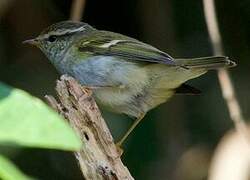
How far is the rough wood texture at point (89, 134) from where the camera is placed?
7.07 feet

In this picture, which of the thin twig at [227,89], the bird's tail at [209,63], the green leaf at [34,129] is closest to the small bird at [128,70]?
the bird's tail at [209,63]

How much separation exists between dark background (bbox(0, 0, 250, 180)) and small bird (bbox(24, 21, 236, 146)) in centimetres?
99

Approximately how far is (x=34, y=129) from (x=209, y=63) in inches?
109

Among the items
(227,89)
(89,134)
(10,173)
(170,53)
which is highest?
(10,173)

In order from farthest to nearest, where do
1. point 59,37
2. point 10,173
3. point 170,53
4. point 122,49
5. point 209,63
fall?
point 170,53 → point 59,37 → point 122,49 → point 209,63 → point 10,173

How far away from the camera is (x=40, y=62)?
487 cm

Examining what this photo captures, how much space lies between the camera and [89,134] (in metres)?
2.27

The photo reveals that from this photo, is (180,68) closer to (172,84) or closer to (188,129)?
(172,84)

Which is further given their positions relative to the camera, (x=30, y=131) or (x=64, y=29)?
(x=64, y=29)

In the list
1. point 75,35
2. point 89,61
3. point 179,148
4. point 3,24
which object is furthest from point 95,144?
point 3,24

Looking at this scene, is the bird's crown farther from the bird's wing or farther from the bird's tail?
the bird's tail

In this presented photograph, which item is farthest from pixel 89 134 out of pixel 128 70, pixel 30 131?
pixel 30 131

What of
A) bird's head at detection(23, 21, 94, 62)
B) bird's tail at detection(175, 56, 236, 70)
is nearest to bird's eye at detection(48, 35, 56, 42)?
bird's head at detection(23, 21, 94, 62)

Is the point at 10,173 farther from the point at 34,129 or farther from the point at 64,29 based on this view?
the point at 64,29
